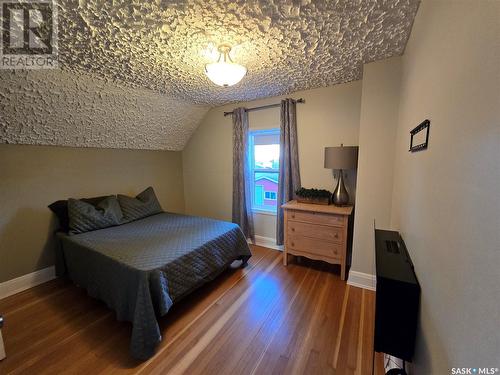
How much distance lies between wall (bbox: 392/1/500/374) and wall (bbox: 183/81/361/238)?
4.57 ft

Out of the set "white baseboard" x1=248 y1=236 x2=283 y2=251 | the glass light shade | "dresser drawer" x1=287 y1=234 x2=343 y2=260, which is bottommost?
"white baseboard" x1=248 y1=236 x2=283 y2=251

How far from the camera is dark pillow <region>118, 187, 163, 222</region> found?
274 centimetres

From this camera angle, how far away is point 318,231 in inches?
92.2

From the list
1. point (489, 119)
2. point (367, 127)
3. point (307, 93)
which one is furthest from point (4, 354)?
point (307, 93)

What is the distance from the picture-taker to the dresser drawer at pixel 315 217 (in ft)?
7.28

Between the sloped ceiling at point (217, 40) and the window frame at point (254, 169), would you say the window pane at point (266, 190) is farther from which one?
the sloped ceiling at point (217, 40)

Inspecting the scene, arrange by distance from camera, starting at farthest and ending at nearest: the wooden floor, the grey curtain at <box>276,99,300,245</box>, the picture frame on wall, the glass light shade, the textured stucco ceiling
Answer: the grey curtain at <box>276,99,300,245</box> < the glass light shade < the wooden floor < the textured stucco ceiling < the picture frame on wall

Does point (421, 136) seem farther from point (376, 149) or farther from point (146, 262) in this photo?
point (146, 262)

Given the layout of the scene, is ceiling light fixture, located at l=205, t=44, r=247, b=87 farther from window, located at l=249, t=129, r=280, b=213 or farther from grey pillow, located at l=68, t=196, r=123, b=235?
grey pillow, located at l=68, t=196, r=123, b=235

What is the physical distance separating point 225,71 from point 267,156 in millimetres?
1771

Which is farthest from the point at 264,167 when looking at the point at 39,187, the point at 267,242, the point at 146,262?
the point at 39,187

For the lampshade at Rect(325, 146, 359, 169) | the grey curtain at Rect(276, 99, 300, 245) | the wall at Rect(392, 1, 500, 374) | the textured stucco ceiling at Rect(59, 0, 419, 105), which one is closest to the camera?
the wall at Rect(392, 1, 500, 374)

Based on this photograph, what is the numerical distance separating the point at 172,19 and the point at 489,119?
167 cm

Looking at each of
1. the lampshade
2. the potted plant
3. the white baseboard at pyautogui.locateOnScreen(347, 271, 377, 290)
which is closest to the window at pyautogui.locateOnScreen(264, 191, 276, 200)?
the potted plant
